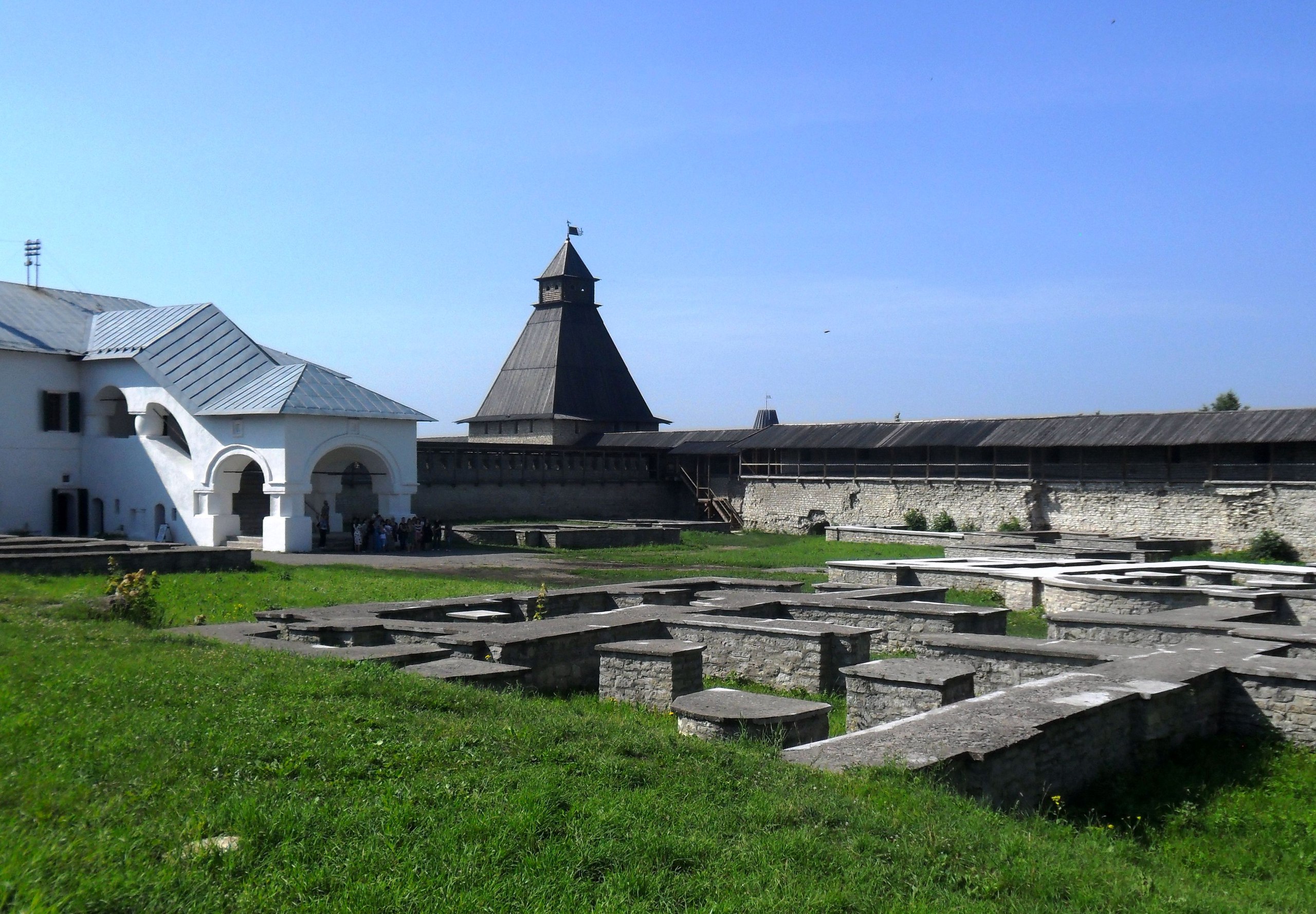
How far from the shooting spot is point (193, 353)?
3038 cm

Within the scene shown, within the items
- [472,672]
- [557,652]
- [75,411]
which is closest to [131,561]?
[557,652]

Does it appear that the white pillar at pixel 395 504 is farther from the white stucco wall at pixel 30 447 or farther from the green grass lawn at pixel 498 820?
the green grass lawn at pixel 498 820

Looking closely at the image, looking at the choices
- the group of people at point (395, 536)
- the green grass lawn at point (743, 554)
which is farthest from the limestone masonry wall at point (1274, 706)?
the group of people at point (395, 536)

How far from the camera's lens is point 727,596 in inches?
522

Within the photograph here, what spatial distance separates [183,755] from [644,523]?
30.3 m

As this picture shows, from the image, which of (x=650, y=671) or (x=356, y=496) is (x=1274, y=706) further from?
(x=356, y=496)

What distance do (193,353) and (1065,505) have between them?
997 inches

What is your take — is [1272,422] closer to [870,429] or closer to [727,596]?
[870,429]

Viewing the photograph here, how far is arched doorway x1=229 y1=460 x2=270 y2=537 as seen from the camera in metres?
30.5

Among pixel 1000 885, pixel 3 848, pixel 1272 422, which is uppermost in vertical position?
pixel 1272 422

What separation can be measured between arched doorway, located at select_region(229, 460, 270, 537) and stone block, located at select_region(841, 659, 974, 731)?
995 inches

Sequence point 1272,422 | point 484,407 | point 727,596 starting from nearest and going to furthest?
point 727,596 → point 1272,422 → point 484,407

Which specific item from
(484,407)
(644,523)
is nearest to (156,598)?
(644,523)

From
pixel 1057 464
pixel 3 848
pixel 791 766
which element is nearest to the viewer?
pixel 3 848
